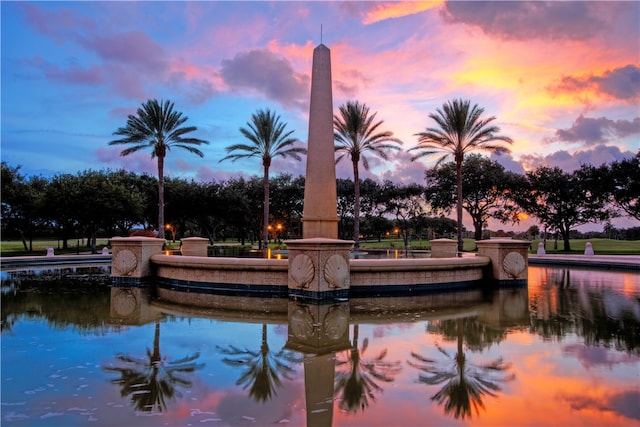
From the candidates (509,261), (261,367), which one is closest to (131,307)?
(261,367)

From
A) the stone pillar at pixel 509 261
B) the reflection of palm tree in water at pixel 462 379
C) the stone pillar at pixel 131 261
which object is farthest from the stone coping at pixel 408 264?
the stone pillar at pixel 131 261

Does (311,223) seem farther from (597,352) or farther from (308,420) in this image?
(308,420)

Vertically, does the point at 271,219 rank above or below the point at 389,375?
above

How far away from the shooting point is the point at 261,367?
611cm

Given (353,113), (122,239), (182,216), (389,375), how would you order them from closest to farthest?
1. (389,375)
2. (122,239)
3. (353,113)
4. (182,216)

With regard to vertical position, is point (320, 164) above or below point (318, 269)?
above

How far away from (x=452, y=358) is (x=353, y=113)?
28.0 meters

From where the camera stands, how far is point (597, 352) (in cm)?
681

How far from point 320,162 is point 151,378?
1299 centimetres

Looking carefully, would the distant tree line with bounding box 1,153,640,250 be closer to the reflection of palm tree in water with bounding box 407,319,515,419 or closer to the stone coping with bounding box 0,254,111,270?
the stone coping with bounding box 0,254,111,270

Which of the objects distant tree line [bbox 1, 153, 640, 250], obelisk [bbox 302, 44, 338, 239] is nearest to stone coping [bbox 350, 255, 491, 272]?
obelisk [bbox 302, 44, 338, 239]

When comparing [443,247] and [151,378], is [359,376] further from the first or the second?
[443,247]

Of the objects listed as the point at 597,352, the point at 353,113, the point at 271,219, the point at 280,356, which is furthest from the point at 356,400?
the point at 271,219

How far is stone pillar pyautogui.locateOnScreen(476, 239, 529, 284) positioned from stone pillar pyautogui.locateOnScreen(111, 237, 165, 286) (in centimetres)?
1216
